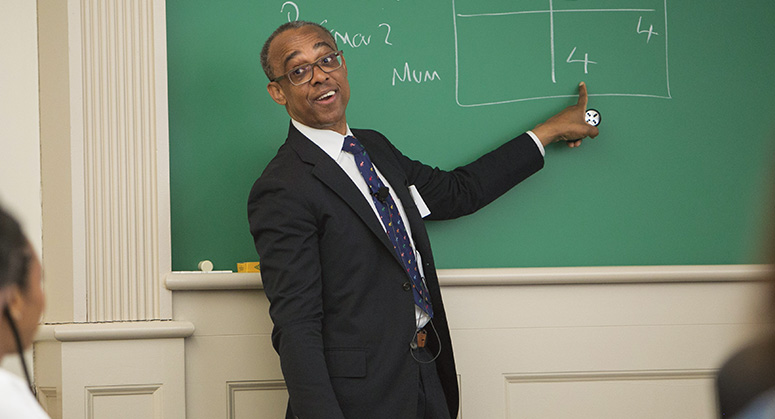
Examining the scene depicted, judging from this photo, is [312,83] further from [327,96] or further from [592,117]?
[592,117]

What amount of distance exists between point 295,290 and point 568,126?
960 millimetres

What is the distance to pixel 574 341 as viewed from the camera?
2.24 metres

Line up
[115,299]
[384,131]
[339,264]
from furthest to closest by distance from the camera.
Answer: [384,131]
[115,299]
[339,264]

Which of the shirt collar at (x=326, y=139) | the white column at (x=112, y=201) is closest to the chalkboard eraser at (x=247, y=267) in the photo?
the white column at (x=112, y=201)

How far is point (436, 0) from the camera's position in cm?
227

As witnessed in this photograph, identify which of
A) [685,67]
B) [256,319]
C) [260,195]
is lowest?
[256,319]

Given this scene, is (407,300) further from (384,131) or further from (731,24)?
(731,24)

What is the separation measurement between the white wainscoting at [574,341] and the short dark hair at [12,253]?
4.41 ft

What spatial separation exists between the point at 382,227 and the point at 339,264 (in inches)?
5.2

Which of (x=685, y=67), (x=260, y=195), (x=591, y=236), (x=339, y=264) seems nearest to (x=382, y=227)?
(x=339, y=264)

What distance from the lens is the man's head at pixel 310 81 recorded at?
1.91 meters

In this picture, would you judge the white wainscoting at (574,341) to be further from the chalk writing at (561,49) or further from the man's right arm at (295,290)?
the chalk writing at (561,49)

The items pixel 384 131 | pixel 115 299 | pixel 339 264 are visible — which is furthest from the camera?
pixel 384 131

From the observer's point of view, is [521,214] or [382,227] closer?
[382,227]
